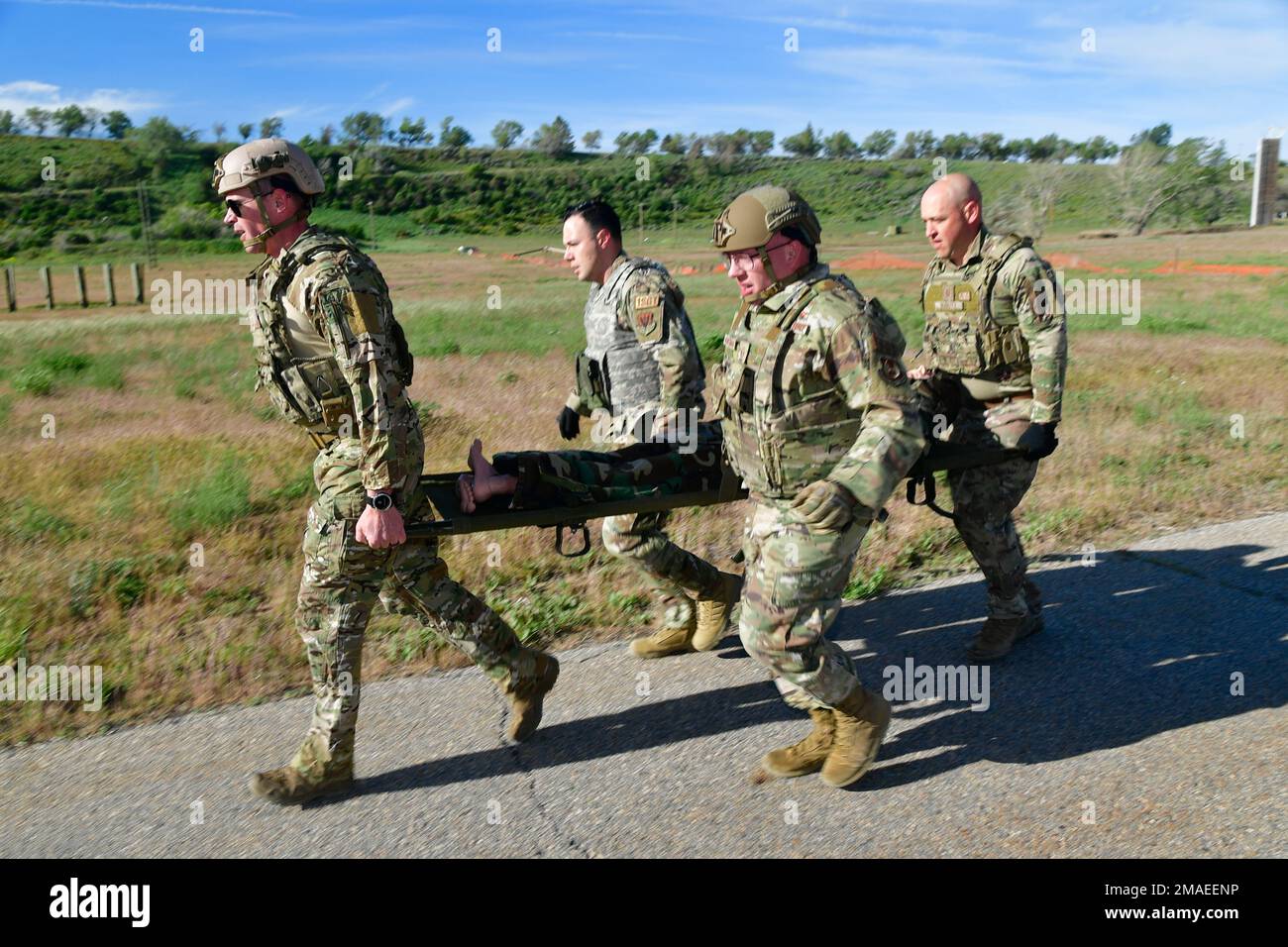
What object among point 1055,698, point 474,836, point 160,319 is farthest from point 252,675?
point 160,319

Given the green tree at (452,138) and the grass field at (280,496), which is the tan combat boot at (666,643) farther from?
the green tree at (452,138)

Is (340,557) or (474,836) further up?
(340,557)

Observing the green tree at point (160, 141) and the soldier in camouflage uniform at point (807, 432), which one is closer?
the soldier in camouflage uniform at point (807, 432)

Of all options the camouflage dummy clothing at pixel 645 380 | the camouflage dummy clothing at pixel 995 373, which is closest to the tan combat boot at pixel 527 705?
the camouflage dummy clothing at pixel 645 380

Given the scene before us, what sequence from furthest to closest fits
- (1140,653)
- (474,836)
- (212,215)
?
(212,215) → (1140,653) → (474,836)

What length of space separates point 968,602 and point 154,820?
4108 mm

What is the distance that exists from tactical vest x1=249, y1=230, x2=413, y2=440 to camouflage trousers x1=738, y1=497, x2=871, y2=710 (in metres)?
1.47

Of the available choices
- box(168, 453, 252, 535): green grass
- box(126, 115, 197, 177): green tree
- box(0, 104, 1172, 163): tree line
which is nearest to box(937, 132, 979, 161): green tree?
box(0, 104, 1172, 163): tree line

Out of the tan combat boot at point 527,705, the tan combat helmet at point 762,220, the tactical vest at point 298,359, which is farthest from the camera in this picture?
the tan combat boot at point 527,705

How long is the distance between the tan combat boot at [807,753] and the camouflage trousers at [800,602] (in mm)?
231

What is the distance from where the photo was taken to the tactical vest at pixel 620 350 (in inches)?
183

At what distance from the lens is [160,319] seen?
922 inches

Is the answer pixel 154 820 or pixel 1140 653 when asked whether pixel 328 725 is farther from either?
pixel 1140 653
